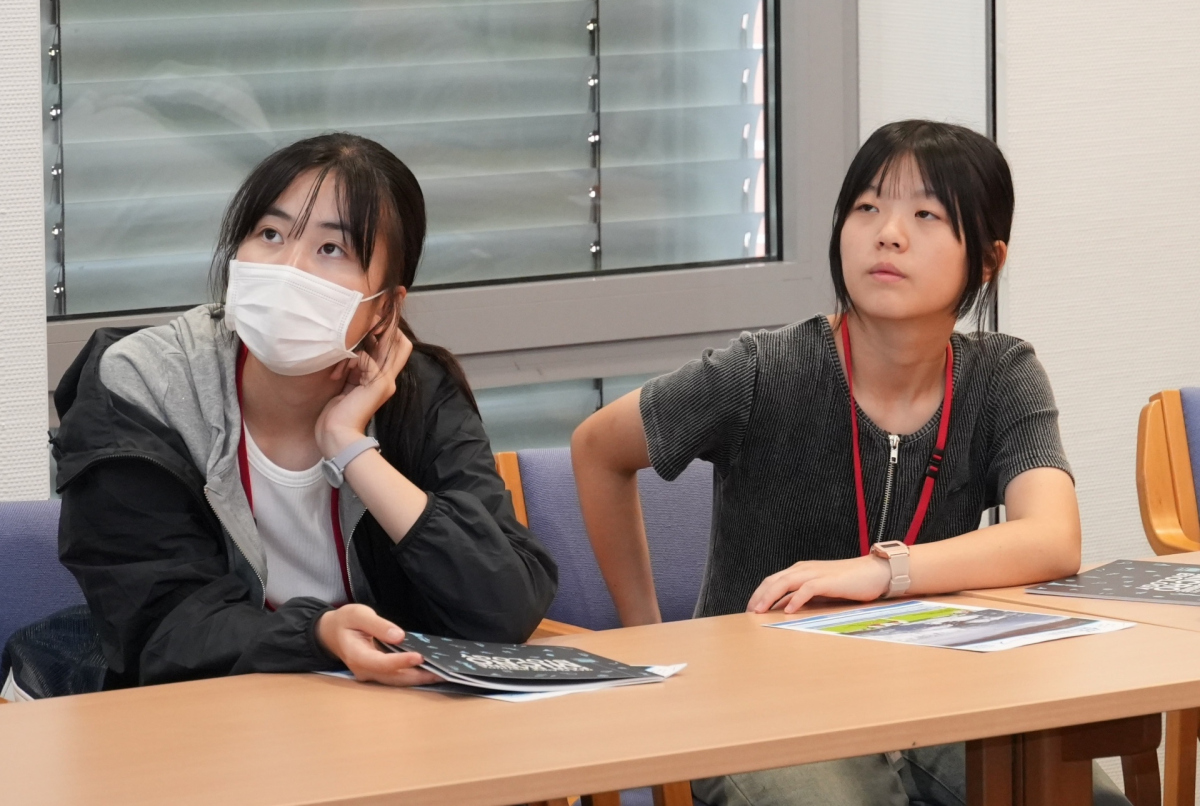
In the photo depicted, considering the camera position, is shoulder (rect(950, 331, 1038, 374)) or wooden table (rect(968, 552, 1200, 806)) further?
shoulder (rect(950, 331, 1038, 374))

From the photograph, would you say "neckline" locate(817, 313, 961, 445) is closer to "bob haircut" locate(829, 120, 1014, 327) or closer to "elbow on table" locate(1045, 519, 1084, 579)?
"bob haircut" locate(829, 120, 1014, 327)

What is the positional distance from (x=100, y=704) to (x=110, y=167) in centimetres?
169

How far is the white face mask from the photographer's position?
162cm

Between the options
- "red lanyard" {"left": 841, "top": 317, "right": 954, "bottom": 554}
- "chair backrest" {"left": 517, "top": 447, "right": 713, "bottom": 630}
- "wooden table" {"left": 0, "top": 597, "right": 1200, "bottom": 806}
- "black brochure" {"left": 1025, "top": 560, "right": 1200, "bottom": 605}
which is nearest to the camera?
"wooden table" {"left": 0, "top": 597, "right": 1200, "bottom": 806}

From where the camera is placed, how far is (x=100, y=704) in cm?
127

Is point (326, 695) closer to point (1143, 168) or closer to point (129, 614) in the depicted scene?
point (129, 614)

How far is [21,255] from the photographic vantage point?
7.23 feet

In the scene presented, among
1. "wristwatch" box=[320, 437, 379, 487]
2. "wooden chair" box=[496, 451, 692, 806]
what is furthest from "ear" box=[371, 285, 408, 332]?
"wooden chair" box=[496, 451, 692, 806]

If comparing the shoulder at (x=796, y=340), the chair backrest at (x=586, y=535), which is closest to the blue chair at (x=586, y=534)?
the chair backrest at (x=586, y=535)

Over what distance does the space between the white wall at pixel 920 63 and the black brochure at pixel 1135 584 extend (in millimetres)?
1606

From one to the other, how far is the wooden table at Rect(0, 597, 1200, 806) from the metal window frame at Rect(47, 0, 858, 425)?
5.15ft

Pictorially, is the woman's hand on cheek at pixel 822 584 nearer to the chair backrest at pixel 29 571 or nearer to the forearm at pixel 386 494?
the forearm at pixel 386 494

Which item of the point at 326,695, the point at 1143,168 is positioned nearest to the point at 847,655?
the point at 326,695

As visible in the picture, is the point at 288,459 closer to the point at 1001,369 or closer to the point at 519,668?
the point at 519,668
